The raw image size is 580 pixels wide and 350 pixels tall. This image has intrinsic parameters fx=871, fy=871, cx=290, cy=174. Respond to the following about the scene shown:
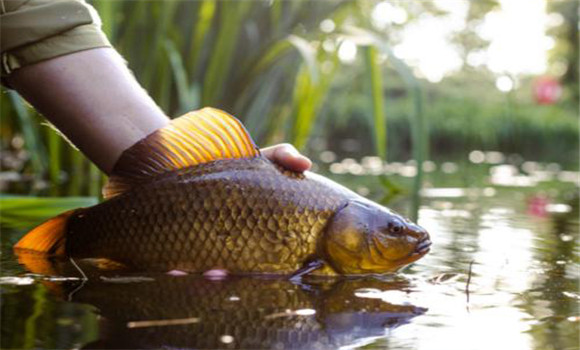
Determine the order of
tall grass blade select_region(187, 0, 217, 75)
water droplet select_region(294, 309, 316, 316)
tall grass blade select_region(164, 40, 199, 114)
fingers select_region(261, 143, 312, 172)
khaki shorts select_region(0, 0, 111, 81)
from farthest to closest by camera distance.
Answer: tall grass blade select_region(187, 0, 217, 75), tall grass blade select_region(164, 40, 199, 114), khaki shorts select_region(0, 0, 111, 81), fingers select_region(261, 143, 312, 172), water droplet select_region(294, 309, 316, 316)

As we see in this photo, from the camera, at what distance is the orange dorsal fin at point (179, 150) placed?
5.29ft

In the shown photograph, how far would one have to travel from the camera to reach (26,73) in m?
1.76

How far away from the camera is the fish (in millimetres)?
1492

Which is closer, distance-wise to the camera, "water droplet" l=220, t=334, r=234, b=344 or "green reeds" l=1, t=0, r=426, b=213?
"water droplet" l=220, t=334, r=234, b=344

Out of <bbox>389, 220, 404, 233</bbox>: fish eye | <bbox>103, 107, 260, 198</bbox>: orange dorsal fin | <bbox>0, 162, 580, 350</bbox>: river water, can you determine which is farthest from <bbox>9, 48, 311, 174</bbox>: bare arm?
<bbox>389, 220, 404, 233</bbox>: fish eye

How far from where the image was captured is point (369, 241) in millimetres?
1521

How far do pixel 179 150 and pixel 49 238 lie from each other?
30 centimetres

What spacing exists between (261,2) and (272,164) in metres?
Result: 2.92

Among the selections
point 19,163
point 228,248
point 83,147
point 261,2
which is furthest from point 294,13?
point 228,248

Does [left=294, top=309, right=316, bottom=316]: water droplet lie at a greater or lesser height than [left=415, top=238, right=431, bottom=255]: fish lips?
lesser

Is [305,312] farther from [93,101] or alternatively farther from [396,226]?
[93,101]

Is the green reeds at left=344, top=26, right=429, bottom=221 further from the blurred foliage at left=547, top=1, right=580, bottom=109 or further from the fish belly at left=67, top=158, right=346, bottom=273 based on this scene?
the blurred foliage at left=547, top=1, right=580, bottom=109

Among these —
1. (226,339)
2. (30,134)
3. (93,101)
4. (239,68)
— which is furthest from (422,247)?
(239,68)

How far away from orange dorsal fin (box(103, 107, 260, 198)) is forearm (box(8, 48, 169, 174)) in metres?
0.17
